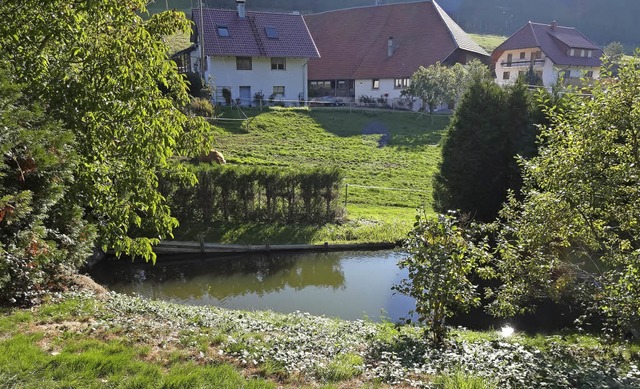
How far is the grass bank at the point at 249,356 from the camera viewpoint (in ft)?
16.4

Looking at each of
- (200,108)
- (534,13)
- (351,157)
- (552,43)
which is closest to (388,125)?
(351,157)

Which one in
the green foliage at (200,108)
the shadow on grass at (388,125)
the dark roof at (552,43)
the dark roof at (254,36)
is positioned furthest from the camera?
the dark roof at (552,43)

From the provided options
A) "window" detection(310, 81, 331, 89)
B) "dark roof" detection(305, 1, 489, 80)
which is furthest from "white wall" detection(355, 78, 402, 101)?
"window" detection(310, 81, 331, 89)

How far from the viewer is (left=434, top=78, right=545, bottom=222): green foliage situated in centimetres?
1523

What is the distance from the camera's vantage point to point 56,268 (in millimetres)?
8648

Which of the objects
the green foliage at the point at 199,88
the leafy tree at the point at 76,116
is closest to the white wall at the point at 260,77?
the green foliage at the point at 199,88

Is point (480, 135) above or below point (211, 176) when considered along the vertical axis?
above

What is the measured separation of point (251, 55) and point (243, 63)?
54.0 inches

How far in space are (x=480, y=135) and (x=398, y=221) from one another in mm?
5014

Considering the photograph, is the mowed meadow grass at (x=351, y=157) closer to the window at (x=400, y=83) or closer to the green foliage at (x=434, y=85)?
the green foliage at (x=434, y=85)

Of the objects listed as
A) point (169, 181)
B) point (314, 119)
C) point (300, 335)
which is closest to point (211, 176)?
point (169, 181)

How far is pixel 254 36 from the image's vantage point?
4081 cm

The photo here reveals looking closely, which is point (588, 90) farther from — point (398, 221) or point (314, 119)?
point (314, 119)

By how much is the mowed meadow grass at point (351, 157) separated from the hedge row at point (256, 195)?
0.58 m
